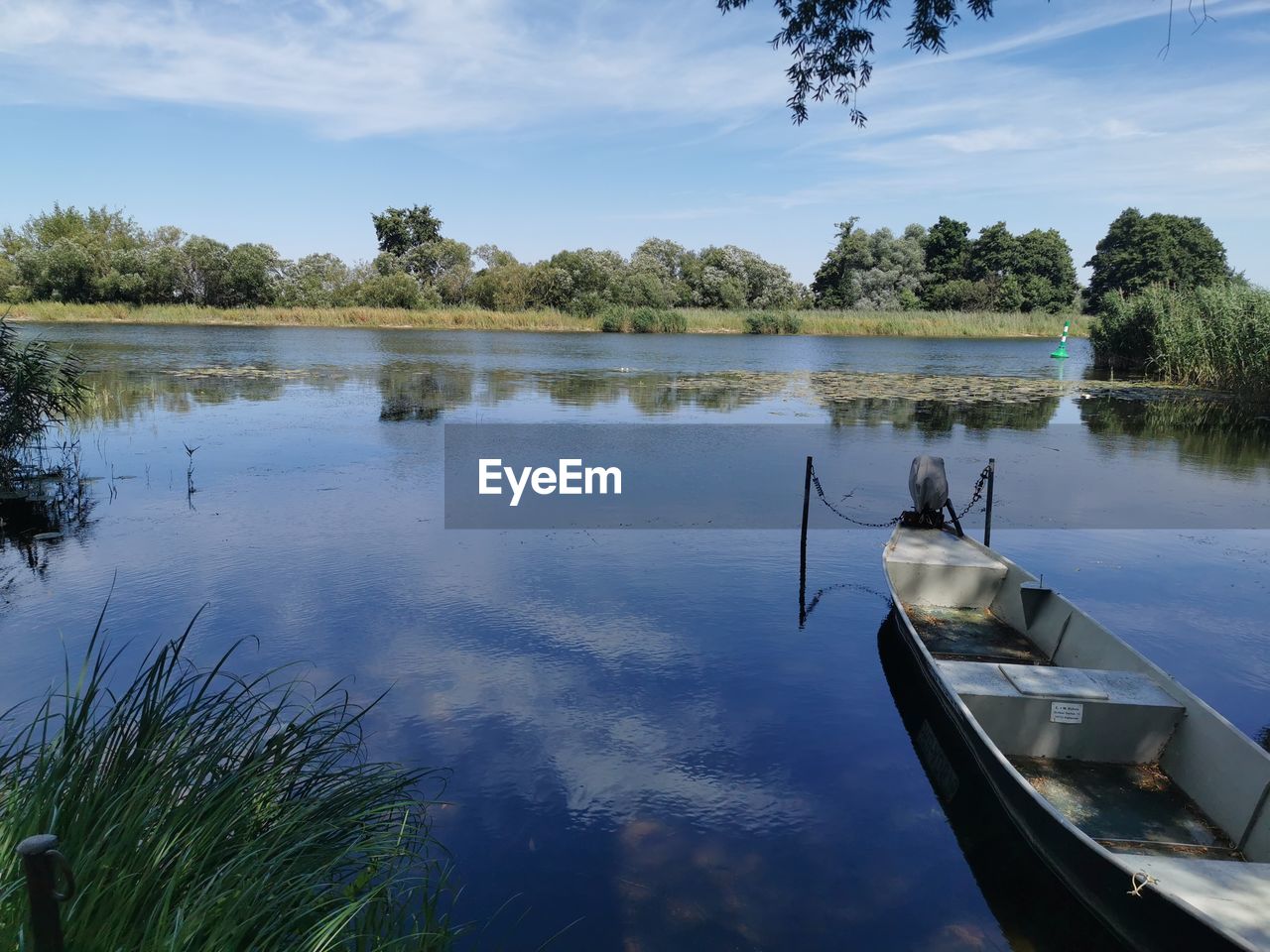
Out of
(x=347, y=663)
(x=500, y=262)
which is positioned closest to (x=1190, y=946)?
(x=347, y=663)

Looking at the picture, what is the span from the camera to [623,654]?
8062 millimetres

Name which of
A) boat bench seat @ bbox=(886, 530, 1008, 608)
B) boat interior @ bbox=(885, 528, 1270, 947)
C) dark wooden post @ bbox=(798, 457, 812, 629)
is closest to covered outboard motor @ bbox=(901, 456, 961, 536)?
boat bench seat @ bbox=(886, 530, 1008, 608)

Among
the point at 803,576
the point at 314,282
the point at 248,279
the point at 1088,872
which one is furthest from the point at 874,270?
the point at 1088,872

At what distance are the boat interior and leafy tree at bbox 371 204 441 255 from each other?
80.2 m

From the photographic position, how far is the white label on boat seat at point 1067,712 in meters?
5.72

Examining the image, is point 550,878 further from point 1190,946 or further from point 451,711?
point 1190,946

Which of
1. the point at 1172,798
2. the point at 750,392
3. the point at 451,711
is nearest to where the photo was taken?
the point at 1172,798

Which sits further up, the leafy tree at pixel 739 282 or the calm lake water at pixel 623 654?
the leafy tree at pixel 739 282

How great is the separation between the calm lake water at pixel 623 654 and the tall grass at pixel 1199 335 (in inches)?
328

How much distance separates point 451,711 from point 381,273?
73.6m

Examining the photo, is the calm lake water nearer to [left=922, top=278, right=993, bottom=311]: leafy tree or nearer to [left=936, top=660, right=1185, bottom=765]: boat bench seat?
[left=936, top=660, right=1185, bottom=765]: boat bench seat

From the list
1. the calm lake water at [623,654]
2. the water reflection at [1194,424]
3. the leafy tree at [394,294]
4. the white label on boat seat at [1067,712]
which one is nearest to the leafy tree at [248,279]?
the leafy tree at [394,294]

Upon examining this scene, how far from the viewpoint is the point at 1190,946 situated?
149 inches

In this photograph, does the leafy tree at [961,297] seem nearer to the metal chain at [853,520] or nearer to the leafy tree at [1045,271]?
the leafy tree at [1045,271]
